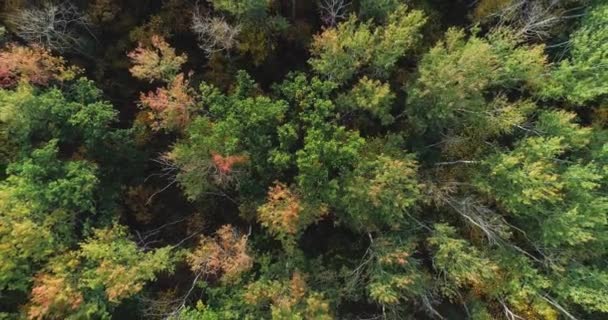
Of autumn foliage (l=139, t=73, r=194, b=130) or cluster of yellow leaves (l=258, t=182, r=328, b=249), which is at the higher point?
autumn foliage (l=139, t=73, r=194, b=130)

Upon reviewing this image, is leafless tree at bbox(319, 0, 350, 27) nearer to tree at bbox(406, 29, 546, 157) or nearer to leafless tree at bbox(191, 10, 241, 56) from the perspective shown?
leafless tree at bbox(191, 10, 241, 56)

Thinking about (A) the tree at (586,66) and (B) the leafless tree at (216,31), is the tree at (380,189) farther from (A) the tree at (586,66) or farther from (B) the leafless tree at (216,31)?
(A) the tree at (586,66)

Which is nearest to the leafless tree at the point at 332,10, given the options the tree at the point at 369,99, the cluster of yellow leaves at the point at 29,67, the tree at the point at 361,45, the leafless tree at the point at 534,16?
the tree at the point at 361,45

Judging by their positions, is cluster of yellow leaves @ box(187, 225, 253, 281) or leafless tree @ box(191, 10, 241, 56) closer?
cluster of yellow leaves @ box(187, 225, 253, 281)

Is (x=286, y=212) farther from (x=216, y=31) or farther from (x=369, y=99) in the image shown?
(x=216, y=31)

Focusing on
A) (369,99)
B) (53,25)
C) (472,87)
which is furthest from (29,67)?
(472,87)

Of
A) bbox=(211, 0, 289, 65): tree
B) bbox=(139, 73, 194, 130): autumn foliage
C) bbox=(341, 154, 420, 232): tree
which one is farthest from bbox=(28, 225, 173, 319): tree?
bbox=(211, 0, 289, 65): tree
